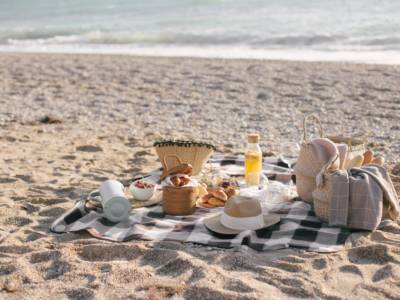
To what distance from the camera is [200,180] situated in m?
4.25

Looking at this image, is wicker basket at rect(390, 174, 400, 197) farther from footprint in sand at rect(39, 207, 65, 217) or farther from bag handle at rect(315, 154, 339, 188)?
footprint in sand at rect(39, 207, 65, 217)

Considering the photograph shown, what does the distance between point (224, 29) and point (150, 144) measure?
13.9 m

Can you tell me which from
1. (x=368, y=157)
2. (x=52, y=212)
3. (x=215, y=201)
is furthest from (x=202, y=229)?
(x=368, y=157)

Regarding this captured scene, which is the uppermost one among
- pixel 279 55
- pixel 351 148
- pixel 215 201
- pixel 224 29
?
pixel 224 29

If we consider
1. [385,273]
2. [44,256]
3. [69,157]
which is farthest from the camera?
[69,157]

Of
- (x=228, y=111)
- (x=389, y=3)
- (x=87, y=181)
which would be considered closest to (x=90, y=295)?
(x=87, y=181)

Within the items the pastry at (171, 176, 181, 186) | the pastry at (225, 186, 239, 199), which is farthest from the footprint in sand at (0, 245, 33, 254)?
the pastry at (225, 186, 239, 199)

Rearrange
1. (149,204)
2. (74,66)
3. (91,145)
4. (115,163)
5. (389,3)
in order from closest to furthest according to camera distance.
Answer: (149,204), (115,163), (91,145), (74,66), (389,3)

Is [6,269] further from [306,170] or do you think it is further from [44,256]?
[306,170]

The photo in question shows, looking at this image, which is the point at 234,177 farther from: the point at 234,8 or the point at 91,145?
the point at 234,8

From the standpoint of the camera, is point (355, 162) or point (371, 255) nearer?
point (371, 255)

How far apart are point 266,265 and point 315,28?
15.9 metres

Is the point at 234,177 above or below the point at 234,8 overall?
below

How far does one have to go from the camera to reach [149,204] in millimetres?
3967
